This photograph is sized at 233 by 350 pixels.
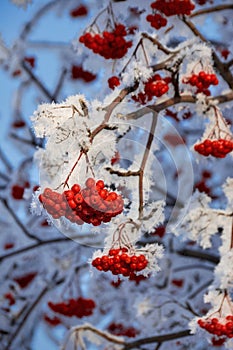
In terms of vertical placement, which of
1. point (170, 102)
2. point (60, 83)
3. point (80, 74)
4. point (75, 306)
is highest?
point (60, 83)

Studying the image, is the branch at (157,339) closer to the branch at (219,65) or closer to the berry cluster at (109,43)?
the branch at (219,65)

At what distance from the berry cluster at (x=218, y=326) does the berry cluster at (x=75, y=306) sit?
170cm

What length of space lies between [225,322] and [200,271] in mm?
2901

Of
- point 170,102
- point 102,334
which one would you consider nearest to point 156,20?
point 170,102

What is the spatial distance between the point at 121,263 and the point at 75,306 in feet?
6.92

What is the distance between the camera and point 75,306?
4.29 metres

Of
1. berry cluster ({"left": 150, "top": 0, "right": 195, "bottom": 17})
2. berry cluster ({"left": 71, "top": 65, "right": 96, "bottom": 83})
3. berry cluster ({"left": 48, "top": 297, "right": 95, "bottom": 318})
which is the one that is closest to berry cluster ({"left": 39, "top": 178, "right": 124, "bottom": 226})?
berry cluster ({"left": 150, "top": 0, "right": 195, "bottom": 17})

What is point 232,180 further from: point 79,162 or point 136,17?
point 136,17

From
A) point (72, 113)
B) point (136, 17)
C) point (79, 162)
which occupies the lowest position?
point (79, 162)

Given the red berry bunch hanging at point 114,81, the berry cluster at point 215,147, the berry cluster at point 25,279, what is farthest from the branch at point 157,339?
the berry cluster at point 25,279

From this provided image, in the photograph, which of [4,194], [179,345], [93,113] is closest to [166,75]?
[93,113]

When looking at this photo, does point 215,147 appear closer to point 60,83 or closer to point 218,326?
point 218,326

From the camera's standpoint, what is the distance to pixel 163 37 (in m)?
3.56

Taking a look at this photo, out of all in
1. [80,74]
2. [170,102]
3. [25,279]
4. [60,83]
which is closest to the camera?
[170,102]
